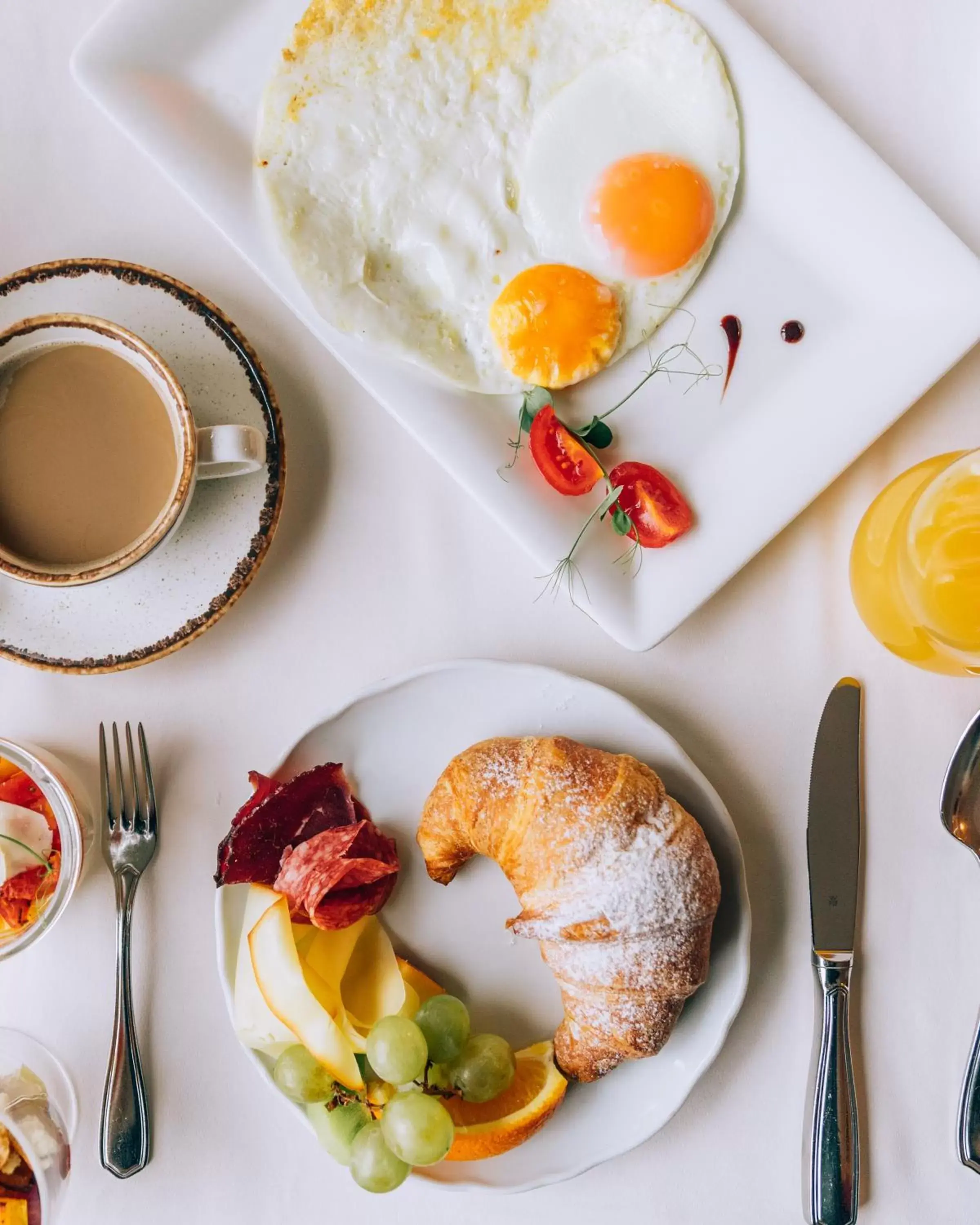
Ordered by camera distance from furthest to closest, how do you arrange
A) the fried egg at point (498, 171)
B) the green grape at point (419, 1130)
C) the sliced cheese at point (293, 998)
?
1. the fried egg at point (498, 171)
2. the sliced cheese at point (293, 998)
3. the green grape at point (419, 1130)

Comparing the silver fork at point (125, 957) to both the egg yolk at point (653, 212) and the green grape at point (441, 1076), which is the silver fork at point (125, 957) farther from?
the egg yolk at point (653, 212)

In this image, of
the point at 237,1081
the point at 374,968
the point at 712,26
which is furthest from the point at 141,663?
the point at 712,26

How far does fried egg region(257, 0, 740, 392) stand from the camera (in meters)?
1.35

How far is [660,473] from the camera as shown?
137 centimetres

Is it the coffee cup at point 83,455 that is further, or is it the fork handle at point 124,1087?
the fork handle at point 124,1087

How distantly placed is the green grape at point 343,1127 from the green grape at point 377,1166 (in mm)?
49

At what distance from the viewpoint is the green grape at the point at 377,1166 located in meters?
1.19

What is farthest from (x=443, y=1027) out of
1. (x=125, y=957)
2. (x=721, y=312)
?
(x=721, y=312)

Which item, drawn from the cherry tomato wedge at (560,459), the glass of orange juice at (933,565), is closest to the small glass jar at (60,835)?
the cherry tomato wedge at (560,459)

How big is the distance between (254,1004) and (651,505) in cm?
86

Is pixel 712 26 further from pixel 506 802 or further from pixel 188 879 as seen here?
pixel 188 879

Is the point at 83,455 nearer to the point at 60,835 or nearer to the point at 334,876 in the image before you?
the point at 60,835

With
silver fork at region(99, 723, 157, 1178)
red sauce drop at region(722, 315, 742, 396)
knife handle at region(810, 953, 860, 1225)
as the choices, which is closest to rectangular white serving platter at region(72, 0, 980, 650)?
red sauce drop at region(722, 315, 742, 396)

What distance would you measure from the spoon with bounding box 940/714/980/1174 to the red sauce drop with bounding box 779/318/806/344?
582 mm
